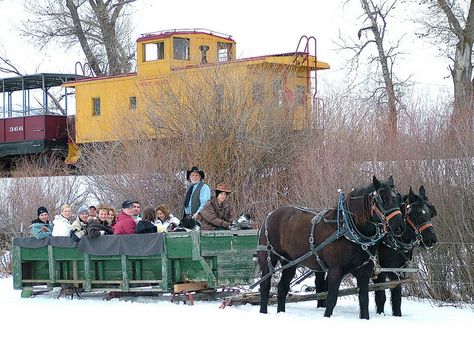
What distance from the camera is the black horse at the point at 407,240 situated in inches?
450

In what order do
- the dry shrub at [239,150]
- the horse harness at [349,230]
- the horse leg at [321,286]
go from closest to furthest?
the horse harness at [349,230]
the horse leg at [321,286]
the dry shrub at [239,150]

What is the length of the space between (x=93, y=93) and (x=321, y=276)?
61.8 feet

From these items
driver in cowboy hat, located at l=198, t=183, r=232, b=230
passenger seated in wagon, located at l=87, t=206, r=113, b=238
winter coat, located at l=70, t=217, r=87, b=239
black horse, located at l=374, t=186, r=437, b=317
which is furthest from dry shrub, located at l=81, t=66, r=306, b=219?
black horse, located at l=374, t=186, r=437, b=317

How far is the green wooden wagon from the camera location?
13398mm

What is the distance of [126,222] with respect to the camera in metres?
14.4

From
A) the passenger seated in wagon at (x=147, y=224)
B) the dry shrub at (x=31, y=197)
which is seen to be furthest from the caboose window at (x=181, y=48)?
the passenger seated in wagon at (x=147, y=224)

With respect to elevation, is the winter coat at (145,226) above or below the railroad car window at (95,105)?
below

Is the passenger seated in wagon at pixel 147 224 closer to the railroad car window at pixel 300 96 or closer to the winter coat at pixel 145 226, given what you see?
the winter coat at pixel 145 226

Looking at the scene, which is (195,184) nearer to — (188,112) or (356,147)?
(356,147)

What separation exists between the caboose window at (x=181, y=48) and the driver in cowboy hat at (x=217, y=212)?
562 inches

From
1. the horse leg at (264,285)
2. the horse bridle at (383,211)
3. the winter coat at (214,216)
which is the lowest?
the horse leg at (264,285)

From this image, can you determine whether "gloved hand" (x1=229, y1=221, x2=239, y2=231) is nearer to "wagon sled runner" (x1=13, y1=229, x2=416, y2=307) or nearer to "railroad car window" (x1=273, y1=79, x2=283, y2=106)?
"wagon sled runner" (x1=13, y1=229, x2=416, y2=307)

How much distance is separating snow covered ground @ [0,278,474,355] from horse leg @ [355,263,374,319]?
0.13m

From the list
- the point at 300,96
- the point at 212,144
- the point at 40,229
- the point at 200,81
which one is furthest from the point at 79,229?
the point at 300,96
